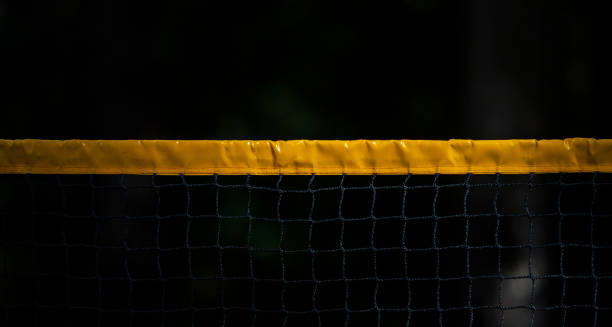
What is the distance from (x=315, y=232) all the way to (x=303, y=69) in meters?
1.40

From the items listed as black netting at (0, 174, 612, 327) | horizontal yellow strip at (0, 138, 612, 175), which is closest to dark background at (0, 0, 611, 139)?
black netting at (0, 174, 612, 327)

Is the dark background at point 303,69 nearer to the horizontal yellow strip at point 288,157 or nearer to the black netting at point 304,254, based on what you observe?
the black netting at point 304,254

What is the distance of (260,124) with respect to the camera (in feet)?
15.1

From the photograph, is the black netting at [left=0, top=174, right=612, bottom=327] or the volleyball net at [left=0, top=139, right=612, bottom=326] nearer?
the volleyball net at [left=0, top=139, right=612, bottom=326]

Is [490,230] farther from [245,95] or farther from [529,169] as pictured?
[245,95]

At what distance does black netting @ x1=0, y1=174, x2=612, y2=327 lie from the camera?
9.52 feet

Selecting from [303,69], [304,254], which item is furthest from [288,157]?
[303,69]

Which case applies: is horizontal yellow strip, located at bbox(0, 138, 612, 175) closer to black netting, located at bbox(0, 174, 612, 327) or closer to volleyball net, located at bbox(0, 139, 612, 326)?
volleyball net, located at bbox(0, 139, 612, 326)

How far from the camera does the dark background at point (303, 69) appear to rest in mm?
2971

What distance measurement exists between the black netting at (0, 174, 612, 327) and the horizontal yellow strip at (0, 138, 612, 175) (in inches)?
27.7

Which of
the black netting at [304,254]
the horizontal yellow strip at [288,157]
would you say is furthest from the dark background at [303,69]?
the horizontal yellow strip at [288,157]

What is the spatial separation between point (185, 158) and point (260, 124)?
260 centimetres

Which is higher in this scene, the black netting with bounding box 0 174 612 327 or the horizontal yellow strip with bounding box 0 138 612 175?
the horizontal yellow strip with bounding box 0 138 612 175

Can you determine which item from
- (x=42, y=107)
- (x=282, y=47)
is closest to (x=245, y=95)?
(x=282, y=47)
